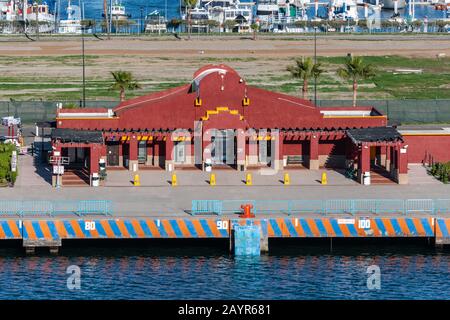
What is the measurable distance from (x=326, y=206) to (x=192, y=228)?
822 cm

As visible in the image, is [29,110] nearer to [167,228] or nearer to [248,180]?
[248,180]

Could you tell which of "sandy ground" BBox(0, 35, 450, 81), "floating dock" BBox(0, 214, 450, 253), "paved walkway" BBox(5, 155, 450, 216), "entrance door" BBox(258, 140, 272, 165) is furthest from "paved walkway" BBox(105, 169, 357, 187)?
"sandy ground" BBox(0, 35, 450, 81)

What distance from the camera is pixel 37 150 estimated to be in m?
87.8

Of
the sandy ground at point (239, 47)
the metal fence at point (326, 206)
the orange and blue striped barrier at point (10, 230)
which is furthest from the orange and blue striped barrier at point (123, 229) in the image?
the sandy ground at point (239, 47)

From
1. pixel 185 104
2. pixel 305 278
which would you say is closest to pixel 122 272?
pixel 305 278

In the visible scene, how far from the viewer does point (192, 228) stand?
63.0m

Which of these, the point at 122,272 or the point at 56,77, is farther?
the point at 56,77

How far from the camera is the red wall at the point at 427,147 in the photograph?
8400 centimetres

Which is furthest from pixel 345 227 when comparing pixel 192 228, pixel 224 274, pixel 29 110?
pixel 29 110

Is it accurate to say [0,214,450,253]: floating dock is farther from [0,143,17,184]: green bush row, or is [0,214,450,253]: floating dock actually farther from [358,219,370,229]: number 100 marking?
[0,143,17,184]: green bush row

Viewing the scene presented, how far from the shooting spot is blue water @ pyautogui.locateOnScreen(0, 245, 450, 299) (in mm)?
54031

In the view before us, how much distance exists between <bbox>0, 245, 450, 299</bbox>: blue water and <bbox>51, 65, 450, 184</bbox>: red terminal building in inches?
674
